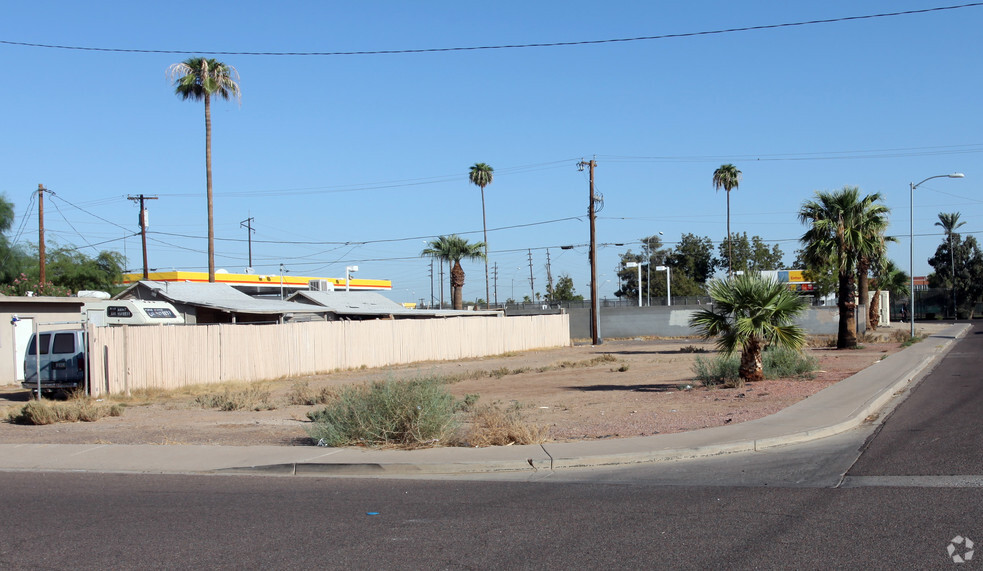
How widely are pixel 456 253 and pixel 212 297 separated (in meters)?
27.5

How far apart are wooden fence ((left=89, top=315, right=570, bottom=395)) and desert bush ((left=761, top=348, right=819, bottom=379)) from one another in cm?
1662

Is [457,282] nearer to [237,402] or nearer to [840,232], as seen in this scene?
[840,232]

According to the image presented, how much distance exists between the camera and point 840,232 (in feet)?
117

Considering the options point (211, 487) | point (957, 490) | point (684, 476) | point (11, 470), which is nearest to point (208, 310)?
point (11, 470)

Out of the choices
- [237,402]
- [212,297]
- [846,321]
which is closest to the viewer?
[237,402]

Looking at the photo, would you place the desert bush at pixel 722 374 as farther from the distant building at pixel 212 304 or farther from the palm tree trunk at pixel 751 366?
the distant building at pixel 212 304

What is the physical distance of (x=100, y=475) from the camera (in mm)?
11039

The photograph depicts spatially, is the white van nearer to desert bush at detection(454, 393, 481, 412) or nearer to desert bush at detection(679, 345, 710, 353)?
desert bush at detection(454, 393, 481, 412)

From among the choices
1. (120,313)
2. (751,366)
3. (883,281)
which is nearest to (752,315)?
(751,366)

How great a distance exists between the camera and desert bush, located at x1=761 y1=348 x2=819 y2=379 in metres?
22.4

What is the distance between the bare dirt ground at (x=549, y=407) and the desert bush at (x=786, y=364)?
0.42 m

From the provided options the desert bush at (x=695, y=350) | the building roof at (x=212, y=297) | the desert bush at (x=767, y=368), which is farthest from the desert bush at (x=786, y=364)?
the building roof at (x=212, y=297)

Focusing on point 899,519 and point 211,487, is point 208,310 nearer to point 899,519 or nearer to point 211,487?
point 211,487

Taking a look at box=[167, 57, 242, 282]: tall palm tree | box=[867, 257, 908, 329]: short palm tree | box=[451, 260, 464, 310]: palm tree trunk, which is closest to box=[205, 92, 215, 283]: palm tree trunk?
box=[167, 57, 242, 282]: tall palm tree
